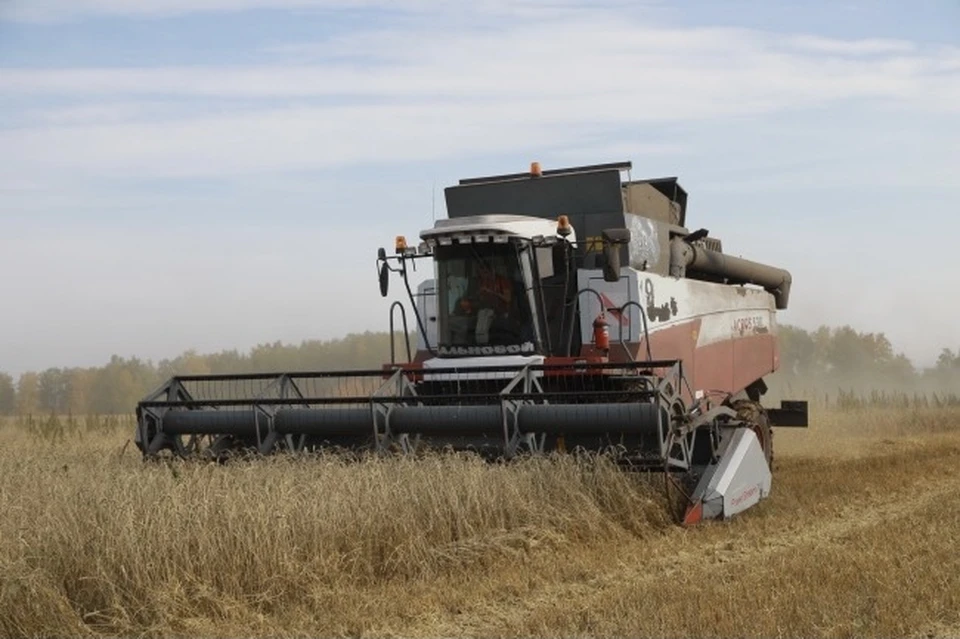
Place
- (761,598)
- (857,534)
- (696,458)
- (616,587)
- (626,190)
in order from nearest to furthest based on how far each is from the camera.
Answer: (761,598), (616,587), (857,534), (696,458), (626,190)

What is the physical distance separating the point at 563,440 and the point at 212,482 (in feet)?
8.48

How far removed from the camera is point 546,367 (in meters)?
8.56

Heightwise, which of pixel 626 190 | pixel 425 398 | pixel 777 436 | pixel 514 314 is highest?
pixel 626 190

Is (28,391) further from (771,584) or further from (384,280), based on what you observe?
(771,584)

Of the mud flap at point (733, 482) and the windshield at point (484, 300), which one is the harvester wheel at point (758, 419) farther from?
the windshield at point (484, 300)

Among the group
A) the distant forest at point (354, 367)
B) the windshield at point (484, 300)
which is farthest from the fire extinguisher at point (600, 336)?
the distant forest at point (354, 367)

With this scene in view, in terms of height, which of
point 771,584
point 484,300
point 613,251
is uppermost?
point 613,251

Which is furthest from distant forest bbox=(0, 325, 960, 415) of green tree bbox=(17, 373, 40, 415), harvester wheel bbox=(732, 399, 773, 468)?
harvester wheel bbox=(732, 399, 773, 468)

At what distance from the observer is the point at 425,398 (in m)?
8.23

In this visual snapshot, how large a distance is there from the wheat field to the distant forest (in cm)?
2377

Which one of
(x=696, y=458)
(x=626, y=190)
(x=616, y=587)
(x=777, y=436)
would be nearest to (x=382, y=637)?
(x=616, y=587)

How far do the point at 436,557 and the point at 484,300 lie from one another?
352cm

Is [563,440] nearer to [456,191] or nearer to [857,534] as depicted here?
[857,534]

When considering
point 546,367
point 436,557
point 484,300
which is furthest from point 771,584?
point 484,300
